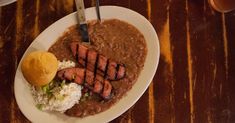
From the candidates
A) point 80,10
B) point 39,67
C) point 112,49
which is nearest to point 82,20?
point 80,10

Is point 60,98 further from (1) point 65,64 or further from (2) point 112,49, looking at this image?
(2) point 112,49

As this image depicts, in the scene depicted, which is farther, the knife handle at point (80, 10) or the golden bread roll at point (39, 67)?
the knife handle at point (80, 10)

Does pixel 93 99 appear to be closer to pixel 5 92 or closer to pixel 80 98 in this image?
pixel 80 98

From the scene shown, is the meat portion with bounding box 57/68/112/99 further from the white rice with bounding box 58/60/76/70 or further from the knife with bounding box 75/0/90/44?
the knife with bounding box 75/0/90/44

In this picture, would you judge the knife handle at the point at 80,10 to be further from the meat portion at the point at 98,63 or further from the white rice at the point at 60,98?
the white rice at the point at 60,98

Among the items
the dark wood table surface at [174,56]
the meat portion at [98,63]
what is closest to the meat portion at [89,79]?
the meat portion at [98,63]

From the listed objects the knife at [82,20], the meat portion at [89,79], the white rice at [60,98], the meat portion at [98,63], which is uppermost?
the knife at [82,20]

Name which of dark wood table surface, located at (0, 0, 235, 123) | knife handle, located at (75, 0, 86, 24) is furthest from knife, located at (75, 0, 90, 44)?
dark wood table surface, located at (0, 0, 235, 123)
